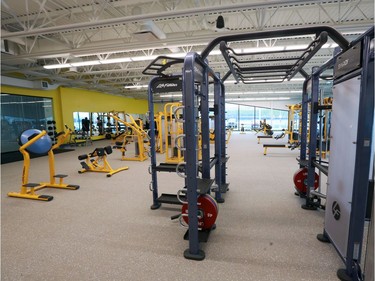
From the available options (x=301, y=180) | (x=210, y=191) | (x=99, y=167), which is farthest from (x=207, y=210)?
(x=99, y=167)

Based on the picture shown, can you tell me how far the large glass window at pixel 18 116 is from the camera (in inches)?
357

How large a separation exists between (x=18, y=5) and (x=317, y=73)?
20.9 feet

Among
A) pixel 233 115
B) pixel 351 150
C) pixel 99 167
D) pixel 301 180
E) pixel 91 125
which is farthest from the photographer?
pixel 233 115

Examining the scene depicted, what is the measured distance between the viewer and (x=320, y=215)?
9.75 ft

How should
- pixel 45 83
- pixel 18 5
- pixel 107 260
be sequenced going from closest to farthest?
pixel 107 260 < pixel 18 5 < pixel 45 83

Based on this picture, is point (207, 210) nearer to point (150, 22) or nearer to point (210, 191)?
point (210, 191)

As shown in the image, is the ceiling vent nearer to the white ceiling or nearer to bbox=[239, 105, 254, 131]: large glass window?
the white ceiling

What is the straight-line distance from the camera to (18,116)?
9547 millimetres

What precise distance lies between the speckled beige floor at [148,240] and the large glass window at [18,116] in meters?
6.91

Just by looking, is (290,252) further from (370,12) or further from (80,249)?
(370,12)

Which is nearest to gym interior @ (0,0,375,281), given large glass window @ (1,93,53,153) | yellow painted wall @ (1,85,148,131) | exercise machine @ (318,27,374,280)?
exercise machine @ (318,27,374,280)

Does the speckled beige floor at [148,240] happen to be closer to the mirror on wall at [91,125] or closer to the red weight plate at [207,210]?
the red weight plate at [207,210]

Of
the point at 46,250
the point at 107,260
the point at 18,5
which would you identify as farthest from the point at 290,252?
the point at 18,5

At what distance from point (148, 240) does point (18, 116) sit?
1039 cm
